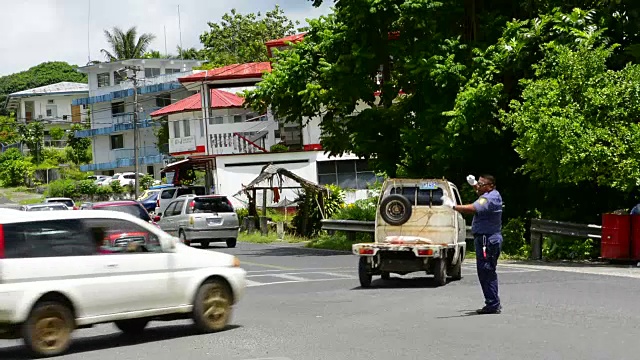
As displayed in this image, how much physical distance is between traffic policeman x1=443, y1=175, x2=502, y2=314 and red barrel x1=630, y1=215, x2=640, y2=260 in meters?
9.25

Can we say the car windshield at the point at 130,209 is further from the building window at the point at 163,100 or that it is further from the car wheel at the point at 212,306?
the building window at the point at 163,100

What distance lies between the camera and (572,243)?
25.0 m

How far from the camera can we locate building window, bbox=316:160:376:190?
2170 inches

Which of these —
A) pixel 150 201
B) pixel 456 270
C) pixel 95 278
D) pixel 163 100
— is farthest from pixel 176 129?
pixel 95 278

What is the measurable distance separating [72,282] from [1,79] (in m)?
131

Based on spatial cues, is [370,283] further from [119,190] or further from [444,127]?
[119,190]

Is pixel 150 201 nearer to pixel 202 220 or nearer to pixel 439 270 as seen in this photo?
pixel 202 220

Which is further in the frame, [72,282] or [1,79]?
[1,79]

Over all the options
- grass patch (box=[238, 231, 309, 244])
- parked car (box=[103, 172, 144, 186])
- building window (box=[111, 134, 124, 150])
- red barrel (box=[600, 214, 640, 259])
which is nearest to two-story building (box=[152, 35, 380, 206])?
grass patch (box=[238, 231, 309, 244])

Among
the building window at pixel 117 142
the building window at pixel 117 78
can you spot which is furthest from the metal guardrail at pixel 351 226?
the building window at pixel 117 142

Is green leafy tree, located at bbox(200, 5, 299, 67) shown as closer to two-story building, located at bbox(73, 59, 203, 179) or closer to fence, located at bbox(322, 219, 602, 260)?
two-story building, located at bbox(73, 59, 203, 179)

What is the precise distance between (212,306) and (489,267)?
11.9ft

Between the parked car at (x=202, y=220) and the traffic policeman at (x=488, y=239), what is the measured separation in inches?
798

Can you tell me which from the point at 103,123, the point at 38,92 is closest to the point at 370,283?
the point at 103,123
